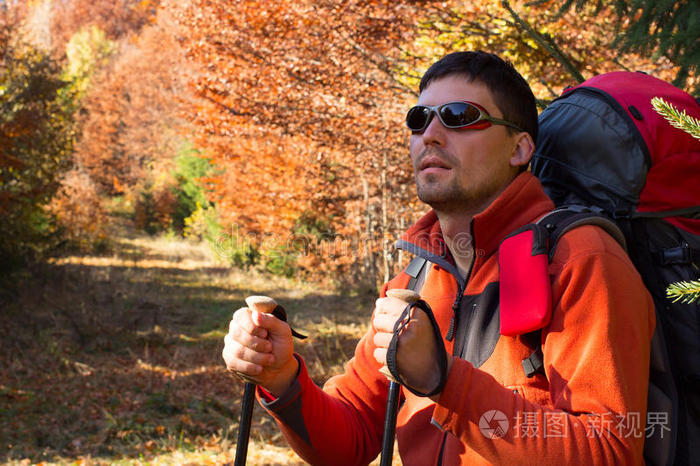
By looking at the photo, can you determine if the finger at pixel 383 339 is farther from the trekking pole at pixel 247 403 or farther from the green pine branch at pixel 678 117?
the green pine branch at pixel 678 117

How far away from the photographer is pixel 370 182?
12.5 m

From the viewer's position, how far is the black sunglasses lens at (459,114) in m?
1.82

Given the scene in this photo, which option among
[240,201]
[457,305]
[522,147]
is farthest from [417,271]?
[240,201]

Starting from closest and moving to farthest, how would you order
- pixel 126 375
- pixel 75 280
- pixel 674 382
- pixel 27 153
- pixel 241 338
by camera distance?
pixel 674 382, pixel 241 338, pixel 126 375, pixel 27 153, pixel 75 280

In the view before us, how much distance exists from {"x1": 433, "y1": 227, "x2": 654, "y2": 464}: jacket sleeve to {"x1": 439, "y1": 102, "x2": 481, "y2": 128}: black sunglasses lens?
628mm

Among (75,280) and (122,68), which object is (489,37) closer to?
(75,280)

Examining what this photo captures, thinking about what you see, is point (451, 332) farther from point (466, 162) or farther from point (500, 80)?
point (500, 80)

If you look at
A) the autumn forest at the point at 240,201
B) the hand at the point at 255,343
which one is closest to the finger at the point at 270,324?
the hand at the point at 255,343

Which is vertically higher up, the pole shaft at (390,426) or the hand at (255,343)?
the hand at (255,343)

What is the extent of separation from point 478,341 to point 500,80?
31.9 inches

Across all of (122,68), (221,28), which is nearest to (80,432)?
(221,28)

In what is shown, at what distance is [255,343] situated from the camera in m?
1.59

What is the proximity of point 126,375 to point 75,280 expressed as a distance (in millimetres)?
6361

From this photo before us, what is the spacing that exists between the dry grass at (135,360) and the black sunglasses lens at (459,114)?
4.63 meters
